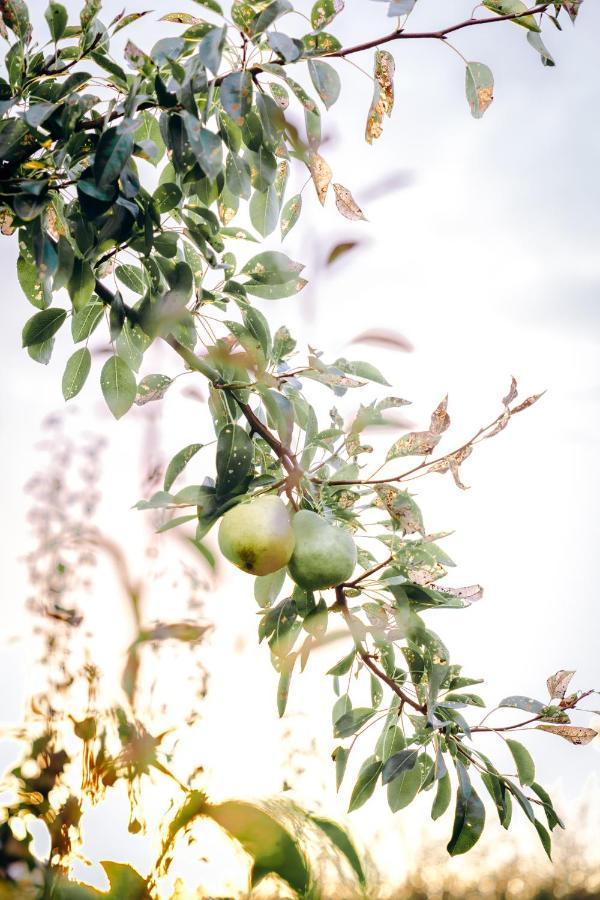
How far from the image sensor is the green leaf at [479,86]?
3.35 feet

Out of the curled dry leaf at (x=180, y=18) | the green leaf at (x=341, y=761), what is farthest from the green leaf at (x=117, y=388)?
the green leaf at (x=341, y=761)

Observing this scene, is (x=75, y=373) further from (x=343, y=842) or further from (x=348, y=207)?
(x=343, y=842)

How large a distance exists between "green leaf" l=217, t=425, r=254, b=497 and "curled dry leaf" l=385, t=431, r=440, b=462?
0.17 meters

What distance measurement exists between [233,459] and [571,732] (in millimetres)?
573

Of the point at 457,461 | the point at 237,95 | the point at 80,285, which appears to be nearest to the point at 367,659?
the point at 457,461

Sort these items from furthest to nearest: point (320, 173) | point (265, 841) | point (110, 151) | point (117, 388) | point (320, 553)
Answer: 1. point (117, 388)
2. point (320, 173)
3. point (320, 553)
4. point (110, 151)
5. point (265, 841)

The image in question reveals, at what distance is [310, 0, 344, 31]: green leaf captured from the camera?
896mm

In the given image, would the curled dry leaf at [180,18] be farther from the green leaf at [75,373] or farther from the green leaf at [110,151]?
the green leaf at [75,373]

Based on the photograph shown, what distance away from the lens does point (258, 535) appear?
86 centimetres

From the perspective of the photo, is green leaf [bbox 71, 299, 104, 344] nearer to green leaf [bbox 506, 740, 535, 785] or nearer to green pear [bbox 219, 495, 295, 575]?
green pear [bbox 219, 495, 295, 575]

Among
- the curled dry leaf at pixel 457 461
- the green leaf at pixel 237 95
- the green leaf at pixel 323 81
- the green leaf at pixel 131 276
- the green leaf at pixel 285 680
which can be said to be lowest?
the green leaf at pixel 285 680

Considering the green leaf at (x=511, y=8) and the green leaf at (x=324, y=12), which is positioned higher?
the green leaf at (x=511, y=8)

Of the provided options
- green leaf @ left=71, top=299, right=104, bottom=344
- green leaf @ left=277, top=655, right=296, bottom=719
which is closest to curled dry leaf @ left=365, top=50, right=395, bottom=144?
green leaf @ left=71, top=299, right=104, bottom=344

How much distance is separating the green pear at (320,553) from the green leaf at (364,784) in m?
0.38
